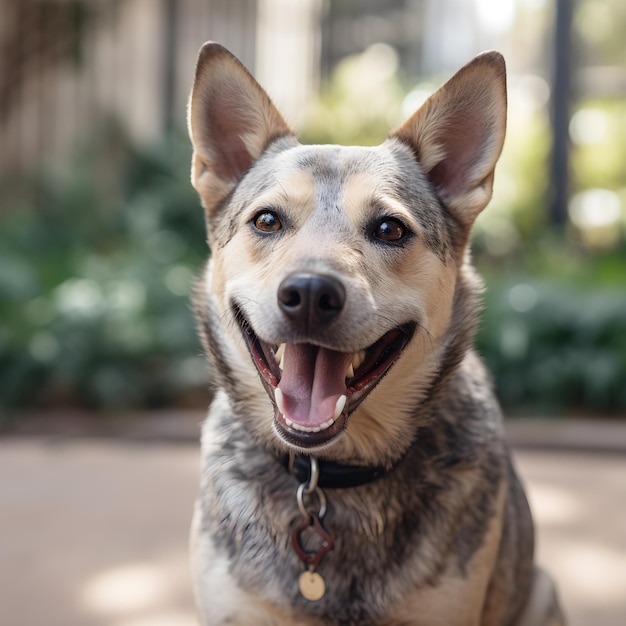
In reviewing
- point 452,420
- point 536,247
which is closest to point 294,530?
point 452,420

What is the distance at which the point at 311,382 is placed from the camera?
2.31m

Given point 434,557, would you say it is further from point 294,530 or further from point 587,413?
point 587,413

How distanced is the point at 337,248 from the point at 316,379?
1.15 ft

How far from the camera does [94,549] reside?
3.94 m

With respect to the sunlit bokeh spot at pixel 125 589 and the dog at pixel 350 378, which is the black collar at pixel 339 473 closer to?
the dog at pixel 350 378

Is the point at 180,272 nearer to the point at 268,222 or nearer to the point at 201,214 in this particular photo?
the point at 201,214

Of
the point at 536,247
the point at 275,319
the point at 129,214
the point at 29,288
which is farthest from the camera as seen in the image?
the point at 129,214

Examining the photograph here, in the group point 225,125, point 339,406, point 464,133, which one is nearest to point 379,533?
point 339,406

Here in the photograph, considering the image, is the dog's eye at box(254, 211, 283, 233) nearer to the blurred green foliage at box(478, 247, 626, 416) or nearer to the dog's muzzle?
the dog's muzzle

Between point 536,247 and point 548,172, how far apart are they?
88 cm

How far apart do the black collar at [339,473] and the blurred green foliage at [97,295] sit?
344cm

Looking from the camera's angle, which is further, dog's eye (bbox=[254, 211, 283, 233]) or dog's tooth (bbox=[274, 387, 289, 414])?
dog's eye (bbox=[254, 211, 283, 233])

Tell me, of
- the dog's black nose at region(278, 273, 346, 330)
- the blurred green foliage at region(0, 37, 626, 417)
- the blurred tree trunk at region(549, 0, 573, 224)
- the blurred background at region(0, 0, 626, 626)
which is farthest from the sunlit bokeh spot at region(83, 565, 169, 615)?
the blurred tree trunk at region(549, 0, 573, 224)

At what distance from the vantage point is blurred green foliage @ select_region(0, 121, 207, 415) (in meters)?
5.81
